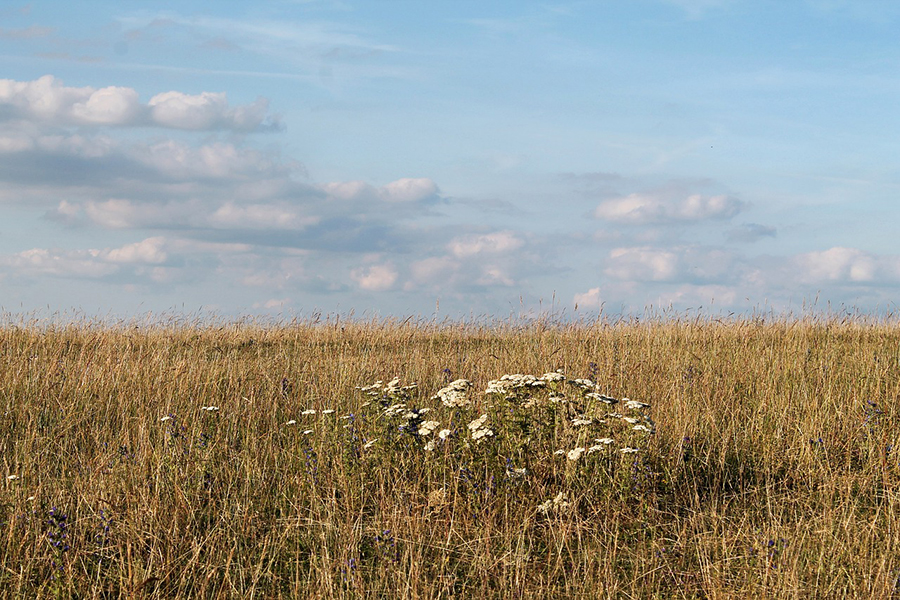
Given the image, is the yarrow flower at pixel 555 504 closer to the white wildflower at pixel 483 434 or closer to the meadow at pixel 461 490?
the meadow at pixel 461 490

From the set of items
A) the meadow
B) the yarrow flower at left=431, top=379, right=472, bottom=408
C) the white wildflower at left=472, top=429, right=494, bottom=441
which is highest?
the yarrow flower at left=431, top=379, right=472, bottom=408

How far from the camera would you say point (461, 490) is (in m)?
4.33

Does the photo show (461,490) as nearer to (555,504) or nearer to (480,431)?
(480,431)

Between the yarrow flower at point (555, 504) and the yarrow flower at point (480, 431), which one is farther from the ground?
the yarrow flower at point (480, 431)

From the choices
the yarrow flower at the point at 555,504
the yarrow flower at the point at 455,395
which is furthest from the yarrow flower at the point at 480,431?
the yarrow flower at the point at 555,504

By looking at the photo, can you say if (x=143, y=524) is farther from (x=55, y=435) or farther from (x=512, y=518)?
(x=55, y=435)

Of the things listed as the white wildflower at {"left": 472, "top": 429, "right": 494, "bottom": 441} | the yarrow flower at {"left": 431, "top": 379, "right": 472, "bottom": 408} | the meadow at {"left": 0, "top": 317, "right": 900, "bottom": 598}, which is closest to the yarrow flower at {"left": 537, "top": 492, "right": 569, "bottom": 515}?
the meadow at {"left": 0, "top": 317, "right": 900, "bottom": 598}

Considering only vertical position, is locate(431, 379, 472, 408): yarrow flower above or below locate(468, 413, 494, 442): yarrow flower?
above

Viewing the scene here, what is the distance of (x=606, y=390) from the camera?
6.92 metres

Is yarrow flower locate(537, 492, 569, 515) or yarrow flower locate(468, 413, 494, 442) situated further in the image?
yarrow flower locate(468, 413, 494, 442)

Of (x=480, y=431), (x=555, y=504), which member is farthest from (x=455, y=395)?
(x=555, y=504)

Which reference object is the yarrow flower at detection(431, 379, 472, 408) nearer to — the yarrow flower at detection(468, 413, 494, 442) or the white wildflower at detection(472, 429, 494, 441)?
the yarrow flower at detection(468, 413, 494, 442)

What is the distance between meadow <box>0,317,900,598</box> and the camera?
11.5 feet

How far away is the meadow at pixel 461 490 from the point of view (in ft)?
11.5
